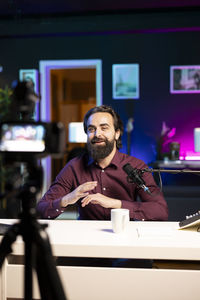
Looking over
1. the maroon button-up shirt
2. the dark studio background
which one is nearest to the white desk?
the maroon button-up shirt

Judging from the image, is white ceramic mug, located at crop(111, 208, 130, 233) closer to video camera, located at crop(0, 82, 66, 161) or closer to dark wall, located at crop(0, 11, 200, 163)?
video camera, located at crop(0, 82, 66, 161)

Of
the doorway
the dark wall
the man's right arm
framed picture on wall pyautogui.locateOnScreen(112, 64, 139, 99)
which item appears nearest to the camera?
the man's right arm

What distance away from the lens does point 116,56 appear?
5562mm

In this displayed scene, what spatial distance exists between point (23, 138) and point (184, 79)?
4973 mm

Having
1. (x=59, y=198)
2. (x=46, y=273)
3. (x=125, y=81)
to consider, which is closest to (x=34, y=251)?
(x=46, y=273)

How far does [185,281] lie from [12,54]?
5.46 m

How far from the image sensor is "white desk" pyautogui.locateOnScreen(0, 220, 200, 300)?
1.20 metres

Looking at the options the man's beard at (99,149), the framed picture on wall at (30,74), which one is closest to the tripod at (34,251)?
the man's beard at (99,149)

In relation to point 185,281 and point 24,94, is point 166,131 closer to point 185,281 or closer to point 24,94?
point 185,281

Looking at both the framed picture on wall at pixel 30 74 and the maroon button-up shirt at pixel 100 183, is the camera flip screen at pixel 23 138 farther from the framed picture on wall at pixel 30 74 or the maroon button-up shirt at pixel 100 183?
the framed picture on wall at pixel 30 74

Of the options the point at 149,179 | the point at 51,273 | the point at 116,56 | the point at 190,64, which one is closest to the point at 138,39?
the point at 116,56

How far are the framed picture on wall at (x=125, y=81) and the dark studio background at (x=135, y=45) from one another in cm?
8

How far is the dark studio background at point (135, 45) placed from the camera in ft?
16.9

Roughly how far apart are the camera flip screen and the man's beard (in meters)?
1.28
